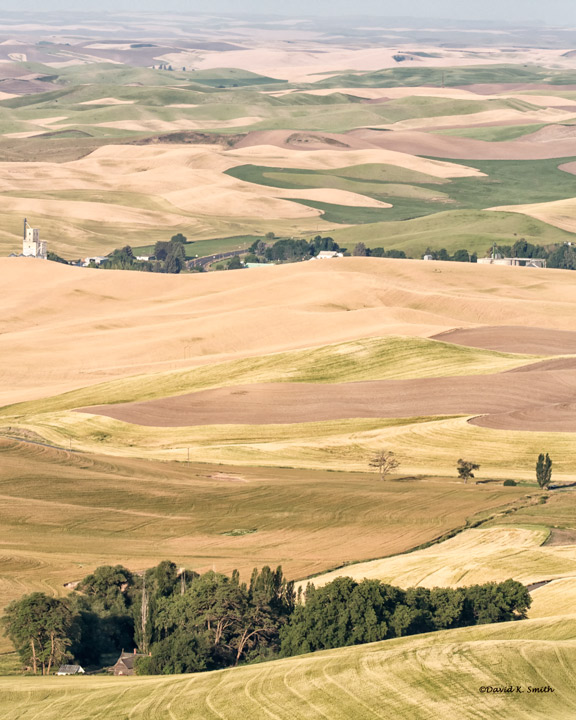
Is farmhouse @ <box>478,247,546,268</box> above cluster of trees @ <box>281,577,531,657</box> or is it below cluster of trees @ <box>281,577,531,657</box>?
below

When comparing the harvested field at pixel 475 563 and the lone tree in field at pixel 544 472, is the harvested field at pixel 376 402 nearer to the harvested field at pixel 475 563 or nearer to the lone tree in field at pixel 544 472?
the lone tree in field at pixel 544 472

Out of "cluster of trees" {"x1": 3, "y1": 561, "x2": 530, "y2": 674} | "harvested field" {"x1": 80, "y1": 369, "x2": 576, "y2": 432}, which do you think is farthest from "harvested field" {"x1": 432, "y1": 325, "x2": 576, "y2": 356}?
"cluster of trees" {"x1": 3, "y1": 561, "x2": 530, "y2": 674}

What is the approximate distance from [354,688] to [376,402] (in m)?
55.4

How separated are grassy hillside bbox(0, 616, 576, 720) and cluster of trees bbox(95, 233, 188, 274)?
136762 mm

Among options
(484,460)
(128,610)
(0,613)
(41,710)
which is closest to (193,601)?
(128,610)

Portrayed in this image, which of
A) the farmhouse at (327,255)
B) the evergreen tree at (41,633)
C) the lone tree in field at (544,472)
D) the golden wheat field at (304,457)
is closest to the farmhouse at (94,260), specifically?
the farmhouse at (327,255)

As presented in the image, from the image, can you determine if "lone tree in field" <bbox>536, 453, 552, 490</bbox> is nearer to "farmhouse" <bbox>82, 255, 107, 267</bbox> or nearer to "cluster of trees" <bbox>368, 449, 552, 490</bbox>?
"cluster of trees" <bbox>368, 449, 552, 490</bbox>

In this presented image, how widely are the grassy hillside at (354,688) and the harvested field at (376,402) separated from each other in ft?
151

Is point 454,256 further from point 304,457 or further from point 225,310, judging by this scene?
point 304,457

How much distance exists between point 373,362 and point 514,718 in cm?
6862

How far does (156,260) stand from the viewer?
190375mm

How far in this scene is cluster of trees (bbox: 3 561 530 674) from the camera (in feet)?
166

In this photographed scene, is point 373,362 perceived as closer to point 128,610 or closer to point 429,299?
point 429,299

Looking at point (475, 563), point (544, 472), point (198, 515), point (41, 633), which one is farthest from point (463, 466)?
point (41, 633)
